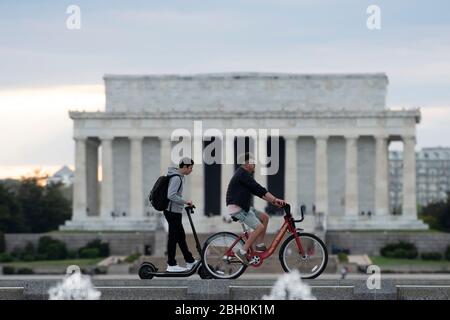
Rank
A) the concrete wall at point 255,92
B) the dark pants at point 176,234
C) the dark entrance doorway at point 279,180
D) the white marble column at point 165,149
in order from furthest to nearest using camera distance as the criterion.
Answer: the dark entrance doorway at point 279,180 < the white marble column at point 165,149 < the concrete wall at point 255,92 < the dark pants at point 176,234

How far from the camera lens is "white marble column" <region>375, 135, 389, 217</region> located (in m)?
112

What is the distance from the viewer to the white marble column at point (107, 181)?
11406 cm

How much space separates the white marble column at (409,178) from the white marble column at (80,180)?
24.6 meters

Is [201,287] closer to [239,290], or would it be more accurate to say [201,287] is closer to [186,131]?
[239,290]

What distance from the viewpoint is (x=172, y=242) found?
25219 millimetres

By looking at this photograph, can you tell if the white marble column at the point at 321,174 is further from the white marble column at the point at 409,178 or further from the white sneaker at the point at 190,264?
the white sneaker at the point at 190,264

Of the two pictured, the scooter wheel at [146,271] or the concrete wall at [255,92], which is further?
the concrete wall at [255,92]

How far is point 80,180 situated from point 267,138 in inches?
612

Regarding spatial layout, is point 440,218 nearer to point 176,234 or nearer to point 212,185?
point 212,185

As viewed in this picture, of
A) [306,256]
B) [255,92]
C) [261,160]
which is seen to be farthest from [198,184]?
[306,256]

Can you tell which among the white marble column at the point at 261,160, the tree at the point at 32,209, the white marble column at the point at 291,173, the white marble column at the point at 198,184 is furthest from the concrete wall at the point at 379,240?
the tree at the point at 32,209

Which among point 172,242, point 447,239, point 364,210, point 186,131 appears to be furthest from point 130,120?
point 172,242

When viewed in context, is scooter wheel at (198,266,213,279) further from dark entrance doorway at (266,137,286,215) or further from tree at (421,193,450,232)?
dark entrance doorway at (266,137,286,215)
